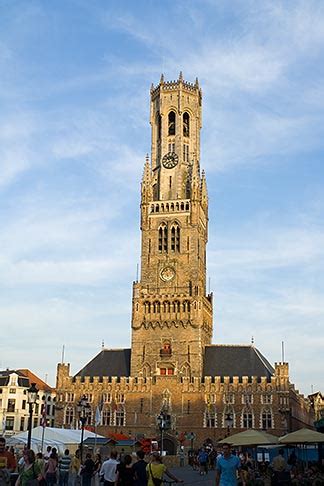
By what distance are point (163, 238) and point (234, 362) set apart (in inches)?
733

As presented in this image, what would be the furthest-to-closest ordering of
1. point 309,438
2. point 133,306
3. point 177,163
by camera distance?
point 177,163 → point 133,306 → point 309,438

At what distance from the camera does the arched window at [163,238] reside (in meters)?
84.4

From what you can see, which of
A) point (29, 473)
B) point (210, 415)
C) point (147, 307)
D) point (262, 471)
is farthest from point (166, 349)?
point (29, 473)

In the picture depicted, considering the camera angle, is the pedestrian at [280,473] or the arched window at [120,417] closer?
the pedestrian at [280,473]

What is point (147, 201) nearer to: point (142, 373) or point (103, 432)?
point (142, 373)

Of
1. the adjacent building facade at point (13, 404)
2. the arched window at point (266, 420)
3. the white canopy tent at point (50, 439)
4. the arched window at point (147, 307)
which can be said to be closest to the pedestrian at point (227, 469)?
the white canopy tent at point (50, 439)

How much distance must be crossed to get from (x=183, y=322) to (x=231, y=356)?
749cm

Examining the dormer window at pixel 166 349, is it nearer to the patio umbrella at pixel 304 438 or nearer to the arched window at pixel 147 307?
the arched window at pixel 147 307

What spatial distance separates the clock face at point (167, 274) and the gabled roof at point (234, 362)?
10.1m

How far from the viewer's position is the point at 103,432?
3059 inches

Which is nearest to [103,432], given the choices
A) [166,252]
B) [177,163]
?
[166,252]

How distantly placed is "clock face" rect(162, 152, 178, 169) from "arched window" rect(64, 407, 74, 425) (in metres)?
35.0

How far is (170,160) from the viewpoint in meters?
89.2

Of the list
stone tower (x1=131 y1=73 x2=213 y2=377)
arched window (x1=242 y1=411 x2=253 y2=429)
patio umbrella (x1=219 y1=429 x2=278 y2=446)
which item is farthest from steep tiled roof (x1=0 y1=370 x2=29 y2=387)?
patio umbrella (x1=219 y1=429 x2=278 y2=446)
